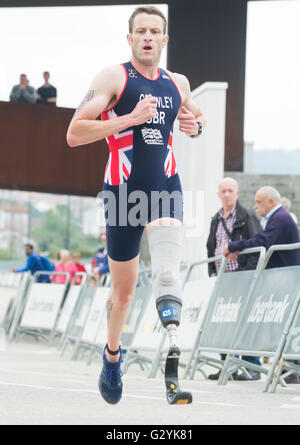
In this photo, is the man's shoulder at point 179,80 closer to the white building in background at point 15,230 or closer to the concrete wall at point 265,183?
the concrete wall at point 265,183

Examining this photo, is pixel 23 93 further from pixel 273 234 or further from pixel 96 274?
pixel 273 234

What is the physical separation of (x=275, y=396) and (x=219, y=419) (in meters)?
2.22

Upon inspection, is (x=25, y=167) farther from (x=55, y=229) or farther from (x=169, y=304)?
(x=55, y=229)

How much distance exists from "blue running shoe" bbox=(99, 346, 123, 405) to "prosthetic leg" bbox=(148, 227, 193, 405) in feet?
2.37

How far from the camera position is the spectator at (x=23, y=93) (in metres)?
26.3

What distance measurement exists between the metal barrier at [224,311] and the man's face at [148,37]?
3601 mm

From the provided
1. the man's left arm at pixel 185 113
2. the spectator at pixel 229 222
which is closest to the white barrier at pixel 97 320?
the spectator at pixel 229 222

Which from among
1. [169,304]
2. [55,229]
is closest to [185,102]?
[169,304]

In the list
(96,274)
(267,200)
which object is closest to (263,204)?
(267,200)

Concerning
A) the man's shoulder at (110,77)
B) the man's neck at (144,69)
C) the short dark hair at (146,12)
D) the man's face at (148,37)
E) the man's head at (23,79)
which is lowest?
the man's shoulder at (110,77)

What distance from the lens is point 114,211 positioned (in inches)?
213

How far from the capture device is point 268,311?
27.0ft

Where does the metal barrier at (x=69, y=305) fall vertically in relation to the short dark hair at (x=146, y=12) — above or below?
below

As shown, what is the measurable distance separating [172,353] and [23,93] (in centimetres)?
2214
